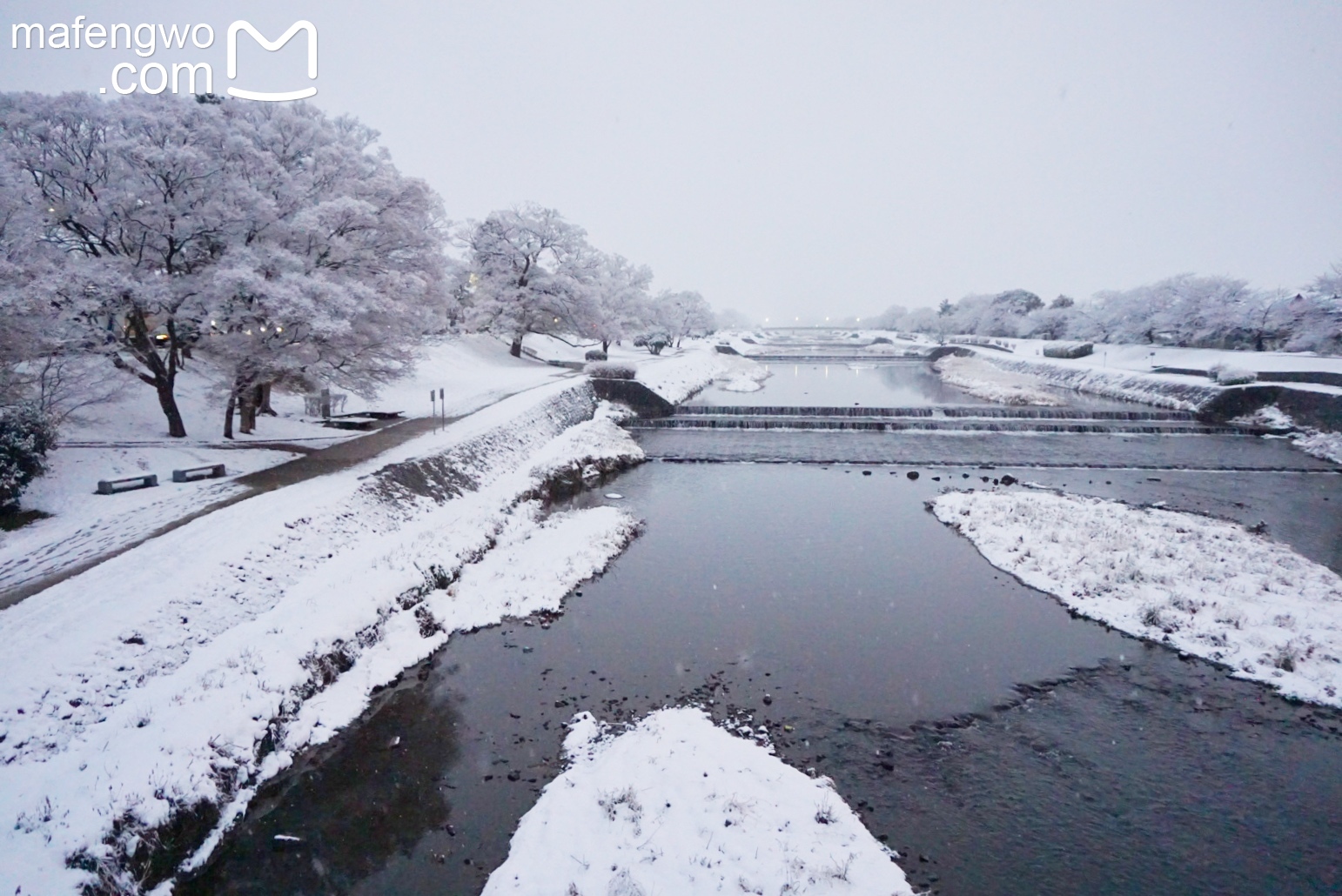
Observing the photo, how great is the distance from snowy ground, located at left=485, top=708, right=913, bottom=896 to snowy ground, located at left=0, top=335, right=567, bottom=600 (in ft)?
31.6

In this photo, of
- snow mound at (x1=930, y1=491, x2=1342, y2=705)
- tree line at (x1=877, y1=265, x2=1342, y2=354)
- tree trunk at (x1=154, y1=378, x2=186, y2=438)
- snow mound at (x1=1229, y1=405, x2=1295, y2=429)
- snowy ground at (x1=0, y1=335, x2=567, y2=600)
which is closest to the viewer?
snow mound at (x1=930, y1=491, x2=1342, y2=705)

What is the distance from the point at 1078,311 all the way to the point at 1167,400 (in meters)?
49.7

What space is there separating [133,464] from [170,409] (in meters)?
2.96

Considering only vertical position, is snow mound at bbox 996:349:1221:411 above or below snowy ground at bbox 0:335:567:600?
above

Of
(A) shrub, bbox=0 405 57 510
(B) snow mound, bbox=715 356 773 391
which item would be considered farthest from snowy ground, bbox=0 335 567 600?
(B) snow mound, bbox=715 356 773 391

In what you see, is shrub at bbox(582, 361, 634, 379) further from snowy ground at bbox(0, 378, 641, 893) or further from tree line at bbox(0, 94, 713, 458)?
snowy ground at bbox(0, 378, 641, 893)

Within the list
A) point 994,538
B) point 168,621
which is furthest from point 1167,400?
point 168,621

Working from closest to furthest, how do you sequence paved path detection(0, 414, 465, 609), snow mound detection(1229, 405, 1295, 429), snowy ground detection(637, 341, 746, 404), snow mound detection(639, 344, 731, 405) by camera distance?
paved path detection(0, 414, 465, 609) < snow mound detection(1229, 405, 1295, 429) < snow mound detection(639, 344, 731, 405) < snowy ground detection(637, 341, 746, 404)

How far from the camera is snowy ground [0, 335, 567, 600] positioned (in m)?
11.9

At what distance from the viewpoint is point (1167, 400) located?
4141cm

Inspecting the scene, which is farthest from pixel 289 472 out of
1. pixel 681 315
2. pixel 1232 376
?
pixel 681 315

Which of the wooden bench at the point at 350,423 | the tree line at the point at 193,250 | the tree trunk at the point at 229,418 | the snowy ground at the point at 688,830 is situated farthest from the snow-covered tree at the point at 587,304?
the snowy ground at the point at 688,830

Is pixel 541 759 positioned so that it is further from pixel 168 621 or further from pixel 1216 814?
pixel 1216 814

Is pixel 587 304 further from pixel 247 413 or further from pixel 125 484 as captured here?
pixel 125 484
